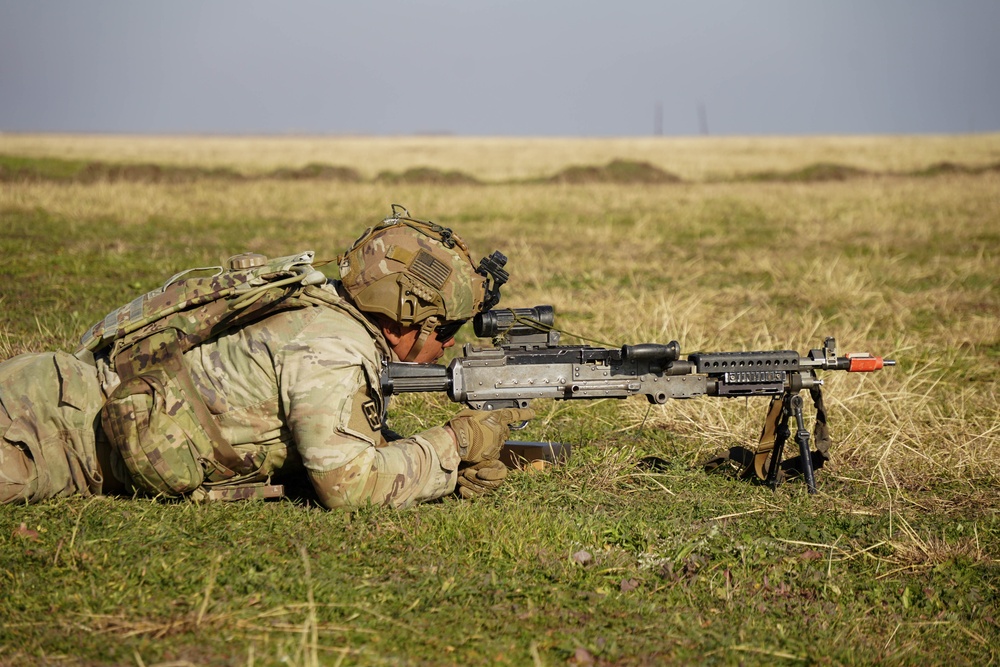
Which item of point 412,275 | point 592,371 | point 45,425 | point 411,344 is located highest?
point 412,275

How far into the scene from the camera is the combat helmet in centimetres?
487

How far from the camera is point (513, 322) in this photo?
A: 17.4 ft

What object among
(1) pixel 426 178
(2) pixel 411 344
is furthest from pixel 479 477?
(1) pixel 426 178

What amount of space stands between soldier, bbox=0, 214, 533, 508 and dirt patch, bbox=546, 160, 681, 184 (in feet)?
84.8

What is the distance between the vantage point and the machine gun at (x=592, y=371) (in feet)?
16.5

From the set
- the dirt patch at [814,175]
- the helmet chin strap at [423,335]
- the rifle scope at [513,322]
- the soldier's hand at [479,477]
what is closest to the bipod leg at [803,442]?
the rifle scope at [513,322]

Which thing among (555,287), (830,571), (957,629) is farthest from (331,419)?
(555,287)

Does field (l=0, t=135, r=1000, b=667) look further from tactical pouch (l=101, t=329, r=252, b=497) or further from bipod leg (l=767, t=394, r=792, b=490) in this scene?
tactical pouch (l=101, t=329, r=252, b=497)

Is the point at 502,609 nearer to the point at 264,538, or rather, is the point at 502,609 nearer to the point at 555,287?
the point at 264,538

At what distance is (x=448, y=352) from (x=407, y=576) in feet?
15.0

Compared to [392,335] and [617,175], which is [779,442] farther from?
[617,175]

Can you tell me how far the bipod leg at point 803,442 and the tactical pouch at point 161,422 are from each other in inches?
121

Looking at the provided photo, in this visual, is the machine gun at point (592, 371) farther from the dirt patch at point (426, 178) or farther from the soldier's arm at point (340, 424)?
the dirt patch at point (426, 178)

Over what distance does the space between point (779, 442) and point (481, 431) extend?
5.78ft
